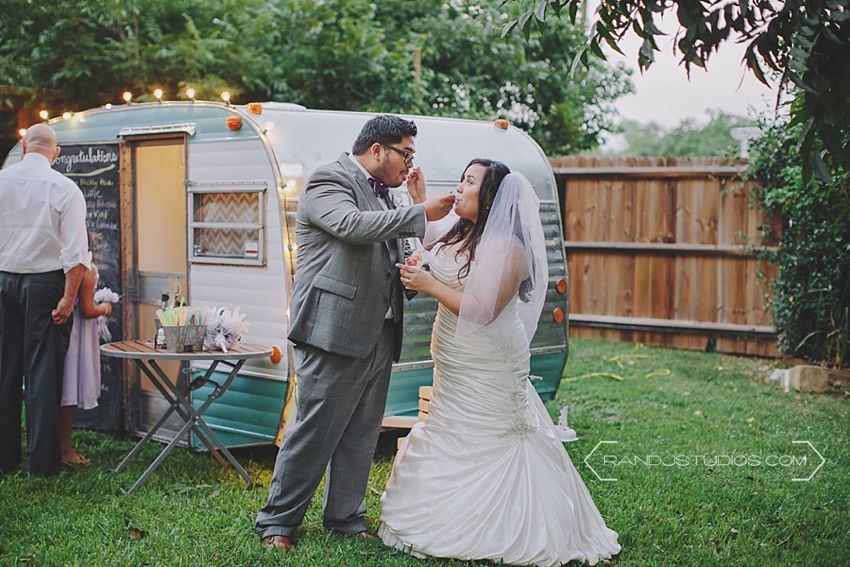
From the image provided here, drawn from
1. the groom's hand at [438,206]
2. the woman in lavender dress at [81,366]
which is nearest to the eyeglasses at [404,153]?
the groom's hand at [438,206]

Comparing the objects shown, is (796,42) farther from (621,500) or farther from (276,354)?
(276,354)

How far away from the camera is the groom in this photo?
4168 mm

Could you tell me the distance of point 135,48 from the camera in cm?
939

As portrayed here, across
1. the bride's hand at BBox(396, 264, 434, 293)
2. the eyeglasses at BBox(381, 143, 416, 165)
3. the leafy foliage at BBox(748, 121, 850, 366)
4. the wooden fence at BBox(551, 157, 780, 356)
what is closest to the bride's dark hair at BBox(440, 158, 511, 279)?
the bride's hand at BBox(396, 264, 434, 293)

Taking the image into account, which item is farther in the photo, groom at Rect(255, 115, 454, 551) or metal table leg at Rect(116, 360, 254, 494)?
metal table leg at Rect(116, 360, 254, 494)

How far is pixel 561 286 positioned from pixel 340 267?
2.85 metres

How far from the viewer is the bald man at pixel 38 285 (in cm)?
544

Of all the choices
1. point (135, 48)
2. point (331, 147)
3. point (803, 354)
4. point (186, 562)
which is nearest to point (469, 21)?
point (135, 48)

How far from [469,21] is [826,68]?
9577mm

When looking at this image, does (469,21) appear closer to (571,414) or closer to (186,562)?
(571,414)

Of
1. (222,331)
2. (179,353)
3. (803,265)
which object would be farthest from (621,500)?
(803,265)

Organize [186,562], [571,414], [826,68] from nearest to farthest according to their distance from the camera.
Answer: [826,68]
[186,562]
[571,414]

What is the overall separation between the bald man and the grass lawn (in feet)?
1.08

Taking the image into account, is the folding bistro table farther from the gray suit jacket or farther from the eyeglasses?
the eyeglasses
